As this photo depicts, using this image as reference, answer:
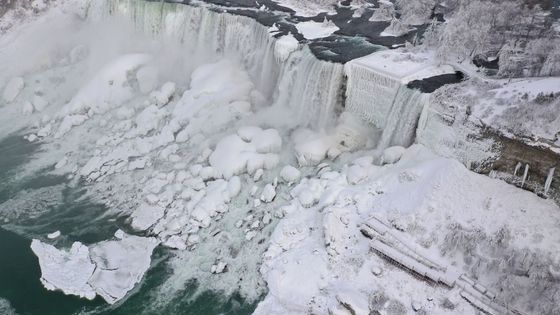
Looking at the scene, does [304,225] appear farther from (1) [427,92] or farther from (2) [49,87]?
(2) [49,87]

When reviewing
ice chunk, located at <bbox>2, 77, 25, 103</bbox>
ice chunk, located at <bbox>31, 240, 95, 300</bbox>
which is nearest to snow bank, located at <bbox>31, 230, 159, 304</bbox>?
ice chunk, located at <bbox>31, 240, 95, 300</bbox>

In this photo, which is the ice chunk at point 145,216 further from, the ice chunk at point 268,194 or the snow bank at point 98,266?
the ice chunk at point 268,194

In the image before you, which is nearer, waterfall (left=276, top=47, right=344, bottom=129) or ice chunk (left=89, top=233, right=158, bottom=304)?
ice chunk (left=89, top=233, right=158, bottom=304)

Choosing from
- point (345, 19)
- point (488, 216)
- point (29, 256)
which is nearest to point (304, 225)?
point (488, 216)

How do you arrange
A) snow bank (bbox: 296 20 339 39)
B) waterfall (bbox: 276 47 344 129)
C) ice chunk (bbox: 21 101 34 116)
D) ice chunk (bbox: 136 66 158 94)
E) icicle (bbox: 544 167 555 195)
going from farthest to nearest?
1. ice chunk (bbox: 21 101 34 116)
2. ice chunk (bbox: 136 66 158 94)
3. snow bank (bbox: 296 20 339 39)
4. waterfall (bbox: 276 47 344 129)
5. icicle (bbox: 544 167 555 195)

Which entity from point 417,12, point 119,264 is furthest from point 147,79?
point 417,12

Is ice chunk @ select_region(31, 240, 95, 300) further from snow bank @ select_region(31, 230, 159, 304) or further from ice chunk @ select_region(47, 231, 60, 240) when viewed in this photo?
ice chunk @ select_region(47, 231, 60, 240)

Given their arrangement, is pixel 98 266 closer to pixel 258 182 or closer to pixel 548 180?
pixel 258 182

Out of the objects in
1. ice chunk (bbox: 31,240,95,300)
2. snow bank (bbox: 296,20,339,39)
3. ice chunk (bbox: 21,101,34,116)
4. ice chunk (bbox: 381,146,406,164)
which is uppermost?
snow bank (bbox: 296,20,339,39)
